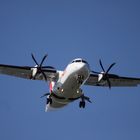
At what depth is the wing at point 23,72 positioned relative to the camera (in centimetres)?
3578

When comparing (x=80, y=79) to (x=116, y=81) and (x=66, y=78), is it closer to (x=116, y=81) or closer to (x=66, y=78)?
(x=66, y=78)

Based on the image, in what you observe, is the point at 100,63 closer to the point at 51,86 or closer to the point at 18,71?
the point at 51,86

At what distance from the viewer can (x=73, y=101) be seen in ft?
115

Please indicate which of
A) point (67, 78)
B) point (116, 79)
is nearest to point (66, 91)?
point (67, 78)

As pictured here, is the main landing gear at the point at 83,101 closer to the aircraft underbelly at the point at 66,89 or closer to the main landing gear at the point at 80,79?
the aircraft underbelly at the point at 66,89

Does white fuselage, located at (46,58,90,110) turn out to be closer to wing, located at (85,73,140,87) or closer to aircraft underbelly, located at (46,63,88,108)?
aircraft underbelly, located at (46,63,88,108)

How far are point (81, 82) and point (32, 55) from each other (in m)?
6.51

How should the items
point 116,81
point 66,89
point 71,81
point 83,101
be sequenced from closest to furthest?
point 71,81 < point 66,89 < point 83,101 < point 116,81

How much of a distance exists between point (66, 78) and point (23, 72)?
21.7ft

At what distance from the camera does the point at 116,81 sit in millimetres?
40469

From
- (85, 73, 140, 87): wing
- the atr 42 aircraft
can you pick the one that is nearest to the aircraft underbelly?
the atr 42 aircraft

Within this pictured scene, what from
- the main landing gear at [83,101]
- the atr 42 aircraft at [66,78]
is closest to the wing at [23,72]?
the atr 42 aircraft at [66,78]

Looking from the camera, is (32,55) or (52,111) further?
(52,111)

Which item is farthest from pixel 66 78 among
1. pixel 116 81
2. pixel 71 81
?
pixel 116 81
